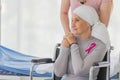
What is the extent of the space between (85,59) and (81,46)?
14 centimetres

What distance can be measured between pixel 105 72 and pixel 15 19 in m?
2.03

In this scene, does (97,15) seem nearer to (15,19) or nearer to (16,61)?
(16,61)

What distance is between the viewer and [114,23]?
11.4ft

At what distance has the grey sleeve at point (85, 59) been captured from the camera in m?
1.90

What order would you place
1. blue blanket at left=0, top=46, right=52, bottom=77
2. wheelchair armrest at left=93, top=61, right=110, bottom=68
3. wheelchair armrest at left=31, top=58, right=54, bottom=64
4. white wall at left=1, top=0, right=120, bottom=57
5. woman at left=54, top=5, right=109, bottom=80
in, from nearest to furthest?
1. wheelchair armrest at left=93, top=61, right=110, bottom=68
2. woman at left=54, top=5, right=109, bottom=80
3. wheelchair armrest at left=31, top=58, right=54, bottom=64
4. blue blanket at left=0, top=46, right=52, bottom=77
5. white wall at left=1, top=0, right=120, bottom=57

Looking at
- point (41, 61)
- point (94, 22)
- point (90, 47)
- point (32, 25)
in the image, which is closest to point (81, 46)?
point (90, 47)

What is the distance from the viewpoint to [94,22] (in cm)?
200

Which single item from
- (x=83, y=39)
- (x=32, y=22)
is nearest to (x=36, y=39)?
(x=32, y=22)

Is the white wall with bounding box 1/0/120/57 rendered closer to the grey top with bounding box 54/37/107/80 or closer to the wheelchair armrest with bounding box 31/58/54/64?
the wheelchair armrest with bounding box 31/58/54/64

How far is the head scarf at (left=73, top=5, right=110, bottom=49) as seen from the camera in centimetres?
197

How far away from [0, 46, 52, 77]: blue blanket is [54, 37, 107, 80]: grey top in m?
1.12

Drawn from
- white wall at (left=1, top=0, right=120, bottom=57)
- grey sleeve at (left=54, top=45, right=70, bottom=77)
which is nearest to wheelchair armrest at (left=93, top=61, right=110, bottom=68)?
grey sleeve at (left=54, top=45, right=70, bottom=77)

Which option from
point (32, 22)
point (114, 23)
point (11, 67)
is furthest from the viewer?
point (32, 22)

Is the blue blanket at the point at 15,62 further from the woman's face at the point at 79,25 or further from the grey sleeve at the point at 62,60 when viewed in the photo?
the woman's face at the point at 79,25
